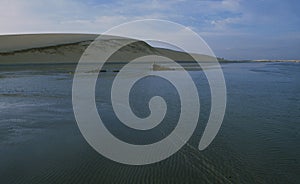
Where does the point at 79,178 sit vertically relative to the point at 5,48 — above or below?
below

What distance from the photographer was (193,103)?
1148cm

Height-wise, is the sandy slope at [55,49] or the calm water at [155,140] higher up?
the sandy slope at [55,49]

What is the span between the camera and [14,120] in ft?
28.2

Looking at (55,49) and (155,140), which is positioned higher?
(55,49)

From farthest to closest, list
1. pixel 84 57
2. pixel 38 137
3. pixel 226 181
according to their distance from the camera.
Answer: pixel 84 57 → pixel 38 137 → pixel 226 181

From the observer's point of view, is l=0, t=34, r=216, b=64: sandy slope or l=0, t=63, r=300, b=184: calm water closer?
l=0, t=63, r=300, b=184: calm water

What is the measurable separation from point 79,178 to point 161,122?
419 cm

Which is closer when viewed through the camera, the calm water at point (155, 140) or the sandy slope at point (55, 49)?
the calm water at point (155, 140)

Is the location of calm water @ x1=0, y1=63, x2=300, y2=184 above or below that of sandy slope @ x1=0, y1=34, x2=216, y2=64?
below

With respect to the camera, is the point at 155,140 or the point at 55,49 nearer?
the point at 155,140

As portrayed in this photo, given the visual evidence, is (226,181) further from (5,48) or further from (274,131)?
(5,48)

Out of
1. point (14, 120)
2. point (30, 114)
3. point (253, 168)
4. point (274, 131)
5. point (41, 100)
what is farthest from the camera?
point (41, 100)

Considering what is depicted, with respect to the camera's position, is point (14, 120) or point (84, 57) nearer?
point (14, 120)

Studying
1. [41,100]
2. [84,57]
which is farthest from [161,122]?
[84,57]
